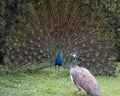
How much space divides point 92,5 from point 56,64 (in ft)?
8.53

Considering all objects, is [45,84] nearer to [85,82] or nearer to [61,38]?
[85,82]

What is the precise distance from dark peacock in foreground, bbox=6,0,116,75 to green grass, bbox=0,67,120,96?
0.33 metres

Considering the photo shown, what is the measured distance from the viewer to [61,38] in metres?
10.8

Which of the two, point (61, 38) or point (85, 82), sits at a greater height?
point (61, 38)

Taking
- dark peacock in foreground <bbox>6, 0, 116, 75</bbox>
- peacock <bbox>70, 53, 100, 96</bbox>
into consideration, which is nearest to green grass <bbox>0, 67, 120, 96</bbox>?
dark peacock in foreground <bbox>6, 0, 116, 75</bbox>

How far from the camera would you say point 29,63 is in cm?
1057

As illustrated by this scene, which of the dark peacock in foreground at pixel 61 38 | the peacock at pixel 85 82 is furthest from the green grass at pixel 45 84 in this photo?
the peacock at pixel 85 82

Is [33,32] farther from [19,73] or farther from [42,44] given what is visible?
[19,73]

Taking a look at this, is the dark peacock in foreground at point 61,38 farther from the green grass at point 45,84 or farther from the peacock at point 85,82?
the peacock at point 85,82

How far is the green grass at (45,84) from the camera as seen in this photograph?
8.24 meters

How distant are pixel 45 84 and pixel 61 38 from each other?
6.56 ft

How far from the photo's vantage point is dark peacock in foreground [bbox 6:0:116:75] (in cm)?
1055

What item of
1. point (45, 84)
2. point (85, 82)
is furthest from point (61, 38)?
point (85, 82)

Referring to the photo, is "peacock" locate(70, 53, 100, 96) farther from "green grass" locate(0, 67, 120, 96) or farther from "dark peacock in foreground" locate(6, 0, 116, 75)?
"dark peacock in foreground" locate(6, 0, 116, 75)
